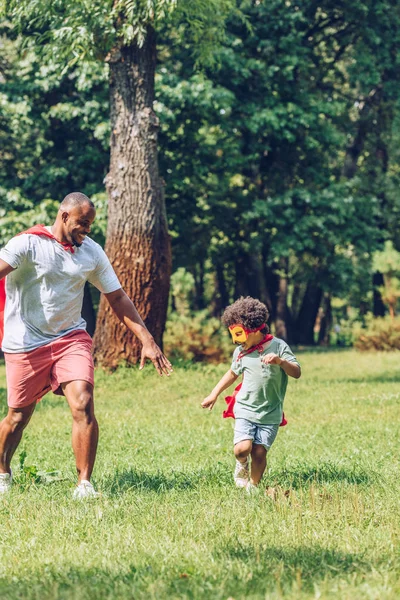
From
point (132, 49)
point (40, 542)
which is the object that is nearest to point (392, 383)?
point (132, 49)

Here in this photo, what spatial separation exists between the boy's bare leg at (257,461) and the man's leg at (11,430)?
1.65 metres

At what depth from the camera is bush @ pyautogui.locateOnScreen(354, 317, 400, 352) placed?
26531mm

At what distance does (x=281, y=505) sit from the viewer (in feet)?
18.0

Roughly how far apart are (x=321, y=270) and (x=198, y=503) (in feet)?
82.2

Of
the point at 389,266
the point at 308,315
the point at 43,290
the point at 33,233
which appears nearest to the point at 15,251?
the point at 33,233

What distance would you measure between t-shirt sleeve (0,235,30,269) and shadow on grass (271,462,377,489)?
2437 mm

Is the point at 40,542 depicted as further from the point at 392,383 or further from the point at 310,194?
the point at 310,194

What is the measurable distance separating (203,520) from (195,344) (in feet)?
45.3

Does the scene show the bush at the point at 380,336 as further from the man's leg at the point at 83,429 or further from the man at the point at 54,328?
the man's leg at the point at 83,429

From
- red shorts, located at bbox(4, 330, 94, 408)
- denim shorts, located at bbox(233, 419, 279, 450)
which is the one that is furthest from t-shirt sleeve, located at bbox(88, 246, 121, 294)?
denim shorts, located at bbox(233, 419, 279, 450)

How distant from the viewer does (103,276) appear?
261 inches

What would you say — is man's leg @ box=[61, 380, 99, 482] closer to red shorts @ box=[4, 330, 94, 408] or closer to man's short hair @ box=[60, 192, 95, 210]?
red shorts @ box=[4, 330, 94, 408]

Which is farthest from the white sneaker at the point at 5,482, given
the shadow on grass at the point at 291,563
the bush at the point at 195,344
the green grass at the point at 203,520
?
the bush at the point at 195,344

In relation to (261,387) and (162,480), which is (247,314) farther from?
(162,480)
